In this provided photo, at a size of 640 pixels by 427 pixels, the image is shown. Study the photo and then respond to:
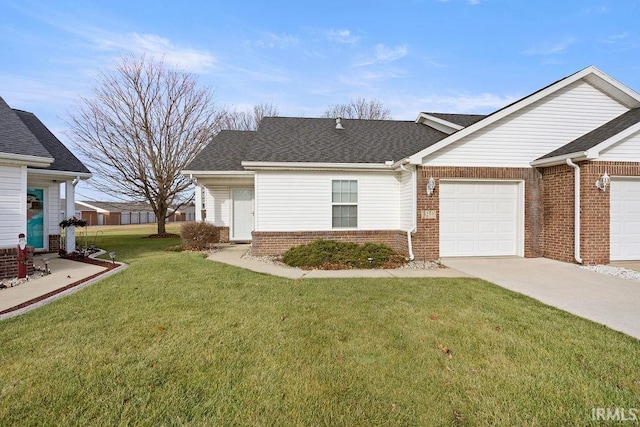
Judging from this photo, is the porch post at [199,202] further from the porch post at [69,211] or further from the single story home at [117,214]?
the single story home at [117,214]

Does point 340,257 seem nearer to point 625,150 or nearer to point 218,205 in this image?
point 218,205

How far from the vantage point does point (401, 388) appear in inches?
112

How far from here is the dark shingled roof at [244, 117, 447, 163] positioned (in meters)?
10.7

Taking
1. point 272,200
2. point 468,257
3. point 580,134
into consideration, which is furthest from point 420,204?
point 580,134

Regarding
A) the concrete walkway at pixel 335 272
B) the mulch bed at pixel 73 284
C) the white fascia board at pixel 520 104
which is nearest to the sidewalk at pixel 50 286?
the mulch bed at pixel 73 284

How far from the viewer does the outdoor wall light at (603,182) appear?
27.2ft

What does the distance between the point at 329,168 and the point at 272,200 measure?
2254 mm

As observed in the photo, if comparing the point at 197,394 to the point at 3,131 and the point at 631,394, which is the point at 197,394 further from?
the point at 3,131

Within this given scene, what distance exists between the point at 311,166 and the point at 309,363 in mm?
7656

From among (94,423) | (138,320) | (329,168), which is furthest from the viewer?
(329,168)

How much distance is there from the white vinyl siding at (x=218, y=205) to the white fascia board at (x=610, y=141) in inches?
524

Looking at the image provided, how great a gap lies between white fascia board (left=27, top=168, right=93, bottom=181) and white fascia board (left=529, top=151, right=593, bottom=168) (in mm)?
15795

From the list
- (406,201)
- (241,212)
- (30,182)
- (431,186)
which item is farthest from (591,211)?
(30,182)

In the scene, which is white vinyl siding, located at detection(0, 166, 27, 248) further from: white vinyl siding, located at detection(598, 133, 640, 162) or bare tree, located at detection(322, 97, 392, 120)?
bare tree, located at detection(322, 97, 392, 120)
